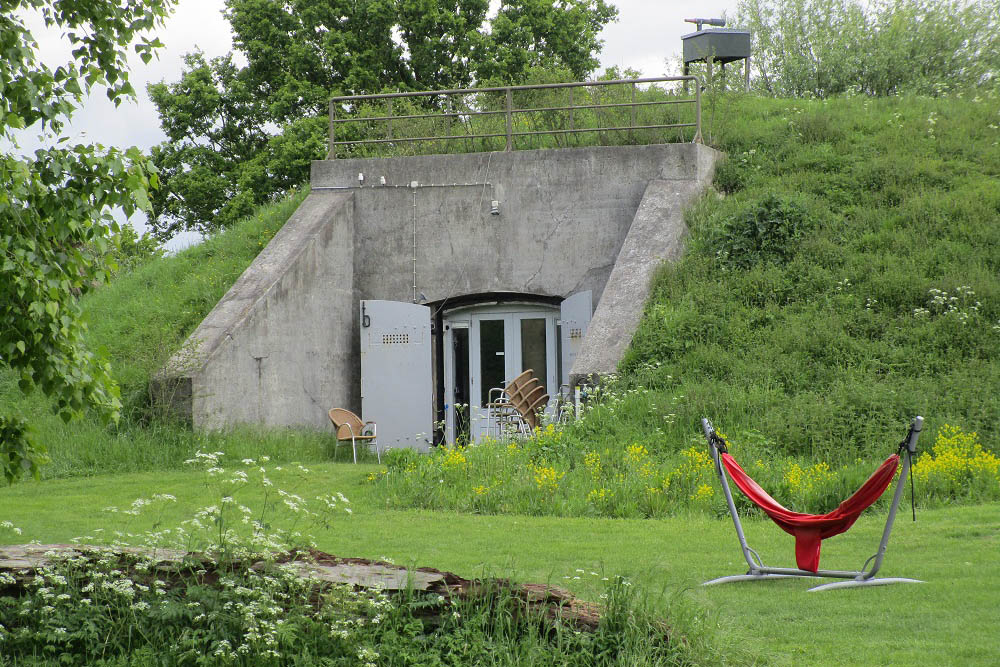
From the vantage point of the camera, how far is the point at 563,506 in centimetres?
941

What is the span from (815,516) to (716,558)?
108cm

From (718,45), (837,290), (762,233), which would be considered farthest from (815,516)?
(718,45)

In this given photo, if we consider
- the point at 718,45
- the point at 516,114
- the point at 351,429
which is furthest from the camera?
the point at 718,45

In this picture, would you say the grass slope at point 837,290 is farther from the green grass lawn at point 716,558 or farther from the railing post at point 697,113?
the green grass lawn at point 716,558

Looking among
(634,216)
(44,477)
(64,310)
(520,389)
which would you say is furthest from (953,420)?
(44,477)

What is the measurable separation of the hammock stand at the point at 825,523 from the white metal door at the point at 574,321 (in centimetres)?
904

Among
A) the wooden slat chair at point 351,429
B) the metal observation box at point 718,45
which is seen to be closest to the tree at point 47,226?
the wooden slat chair at point 351,429

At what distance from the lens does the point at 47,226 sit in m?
4.83

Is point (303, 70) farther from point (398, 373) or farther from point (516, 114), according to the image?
point (398, 373)

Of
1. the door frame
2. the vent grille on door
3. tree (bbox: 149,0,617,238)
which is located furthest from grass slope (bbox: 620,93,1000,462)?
tree (bbox: 149,0,617,238)

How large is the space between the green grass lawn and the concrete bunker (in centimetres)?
507

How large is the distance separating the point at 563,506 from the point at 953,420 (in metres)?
4.43

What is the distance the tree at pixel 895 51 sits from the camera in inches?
1078

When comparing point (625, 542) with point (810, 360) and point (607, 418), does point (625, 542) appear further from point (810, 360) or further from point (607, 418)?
point (810, 360)
